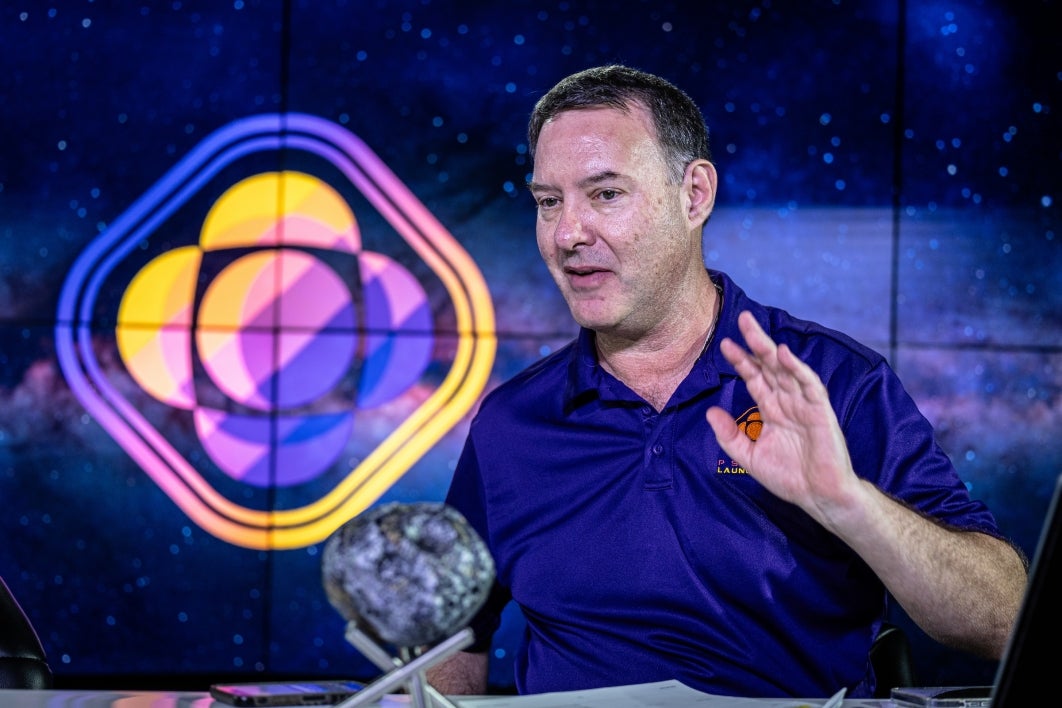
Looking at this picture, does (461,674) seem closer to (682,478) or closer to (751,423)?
(682,478)

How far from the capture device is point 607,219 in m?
1.68

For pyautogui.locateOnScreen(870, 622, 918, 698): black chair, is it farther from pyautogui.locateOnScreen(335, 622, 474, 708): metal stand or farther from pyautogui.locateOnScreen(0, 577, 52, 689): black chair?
pyautogui.locateOnScreen(0, 577, 52, 689): black chair

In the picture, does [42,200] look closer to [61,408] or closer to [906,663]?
[61,408]

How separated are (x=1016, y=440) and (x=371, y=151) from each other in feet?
8.11

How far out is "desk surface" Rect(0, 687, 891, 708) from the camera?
112 centimetres

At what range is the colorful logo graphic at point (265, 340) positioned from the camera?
147 inches

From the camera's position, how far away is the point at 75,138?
12.5ft

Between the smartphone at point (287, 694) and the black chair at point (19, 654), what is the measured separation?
1.48 ft

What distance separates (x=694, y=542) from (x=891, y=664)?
49 cm

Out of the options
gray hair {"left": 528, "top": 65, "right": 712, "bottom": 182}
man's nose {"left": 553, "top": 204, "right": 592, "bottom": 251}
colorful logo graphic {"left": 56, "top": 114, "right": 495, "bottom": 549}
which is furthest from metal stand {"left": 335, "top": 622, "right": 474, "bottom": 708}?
colorful logo graphic {"left": 56, "top": 114, "right": 495, "bottom": 549}

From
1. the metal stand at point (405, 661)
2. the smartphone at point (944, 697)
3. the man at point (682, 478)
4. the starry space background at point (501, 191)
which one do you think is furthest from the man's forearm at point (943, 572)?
the starry space background at point (501, 191)

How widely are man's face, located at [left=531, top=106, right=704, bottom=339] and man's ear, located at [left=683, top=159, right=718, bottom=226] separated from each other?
87 mm

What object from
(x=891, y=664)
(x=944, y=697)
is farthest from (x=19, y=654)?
(x=891, y=664)

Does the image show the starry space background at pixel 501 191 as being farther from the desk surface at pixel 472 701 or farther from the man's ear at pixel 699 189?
the desk surface at pixel 472 701
